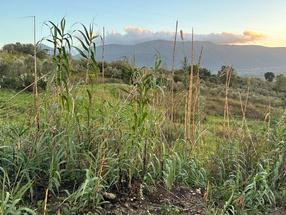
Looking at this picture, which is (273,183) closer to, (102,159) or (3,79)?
(102,159)

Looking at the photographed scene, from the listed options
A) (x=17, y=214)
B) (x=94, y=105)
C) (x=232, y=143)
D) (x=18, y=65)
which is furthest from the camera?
(x=18, y=65)

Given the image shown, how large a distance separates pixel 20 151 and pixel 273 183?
2575mm

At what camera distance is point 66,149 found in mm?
3674

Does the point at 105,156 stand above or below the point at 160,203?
above

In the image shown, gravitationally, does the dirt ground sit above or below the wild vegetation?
below

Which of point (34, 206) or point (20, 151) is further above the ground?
point (20, 151)

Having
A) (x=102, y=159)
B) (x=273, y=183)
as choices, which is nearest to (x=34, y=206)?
(x=102, y=159)

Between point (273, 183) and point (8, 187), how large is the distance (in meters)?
2.69

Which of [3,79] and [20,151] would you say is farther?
[3,79]

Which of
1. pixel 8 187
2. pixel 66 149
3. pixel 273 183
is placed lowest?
pixel 273 183

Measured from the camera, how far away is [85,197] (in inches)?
131

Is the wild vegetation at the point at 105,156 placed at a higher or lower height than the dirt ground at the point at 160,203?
higher

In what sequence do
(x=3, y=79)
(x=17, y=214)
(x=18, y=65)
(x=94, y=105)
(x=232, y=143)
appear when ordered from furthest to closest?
(x=18, y=65) → (x=3, y=79) → (x=232, y=143) → (x=94, y=105) → (x=17, y=214)

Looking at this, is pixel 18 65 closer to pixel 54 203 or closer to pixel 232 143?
pixel 232 143
